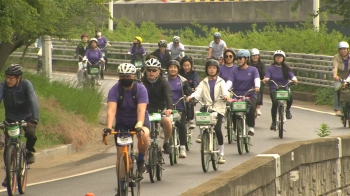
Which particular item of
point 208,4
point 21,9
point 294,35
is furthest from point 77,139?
point 208,4

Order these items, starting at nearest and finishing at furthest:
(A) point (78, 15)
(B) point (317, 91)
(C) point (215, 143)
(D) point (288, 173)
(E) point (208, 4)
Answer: (D) point (288, 173), (C) point (215, 143), (A) point (78, 15), (B) point (317, 91), (E) point (208, 4)

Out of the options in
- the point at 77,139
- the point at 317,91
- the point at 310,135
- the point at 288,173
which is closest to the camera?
the point at 288,173

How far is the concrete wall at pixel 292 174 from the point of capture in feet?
31.0

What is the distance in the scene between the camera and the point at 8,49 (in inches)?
882

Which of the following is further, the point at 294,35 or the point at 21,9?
the point at 294,35

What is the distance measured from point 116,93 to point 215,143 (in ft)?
13.2

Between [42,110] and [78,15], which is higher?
[78,15]

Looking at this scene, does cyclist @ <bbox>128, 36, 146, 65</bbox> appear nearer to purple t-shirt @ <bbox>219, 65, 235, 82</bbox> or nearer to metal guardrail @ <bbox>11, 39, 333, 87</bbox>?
metal guardrail @ <bbox>11, 39, 333, 87</bbox>

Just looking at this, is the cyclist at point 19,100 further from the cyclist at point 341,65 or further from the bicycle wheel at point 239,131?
the cyclist at point 341,65

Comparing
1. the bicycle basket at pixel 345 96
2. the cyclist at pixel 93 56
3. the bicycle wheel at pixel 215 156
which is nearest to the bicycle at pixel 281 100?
the bicycle basket at pixel 345 96

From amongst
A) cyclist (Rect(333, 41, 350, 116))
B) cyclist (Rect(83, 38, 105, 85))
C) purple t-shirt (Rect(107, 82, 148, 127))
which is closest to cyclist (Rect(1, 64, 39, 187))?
purple t-shirt (Rect(107, 82, 148, 127))

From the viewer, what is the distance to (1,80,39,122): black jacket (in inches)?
558

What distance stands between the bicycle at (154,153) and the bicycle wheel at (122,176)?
7.72ft

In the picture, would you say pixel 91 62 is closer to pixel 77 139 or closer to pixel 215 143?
pixel 77 139
